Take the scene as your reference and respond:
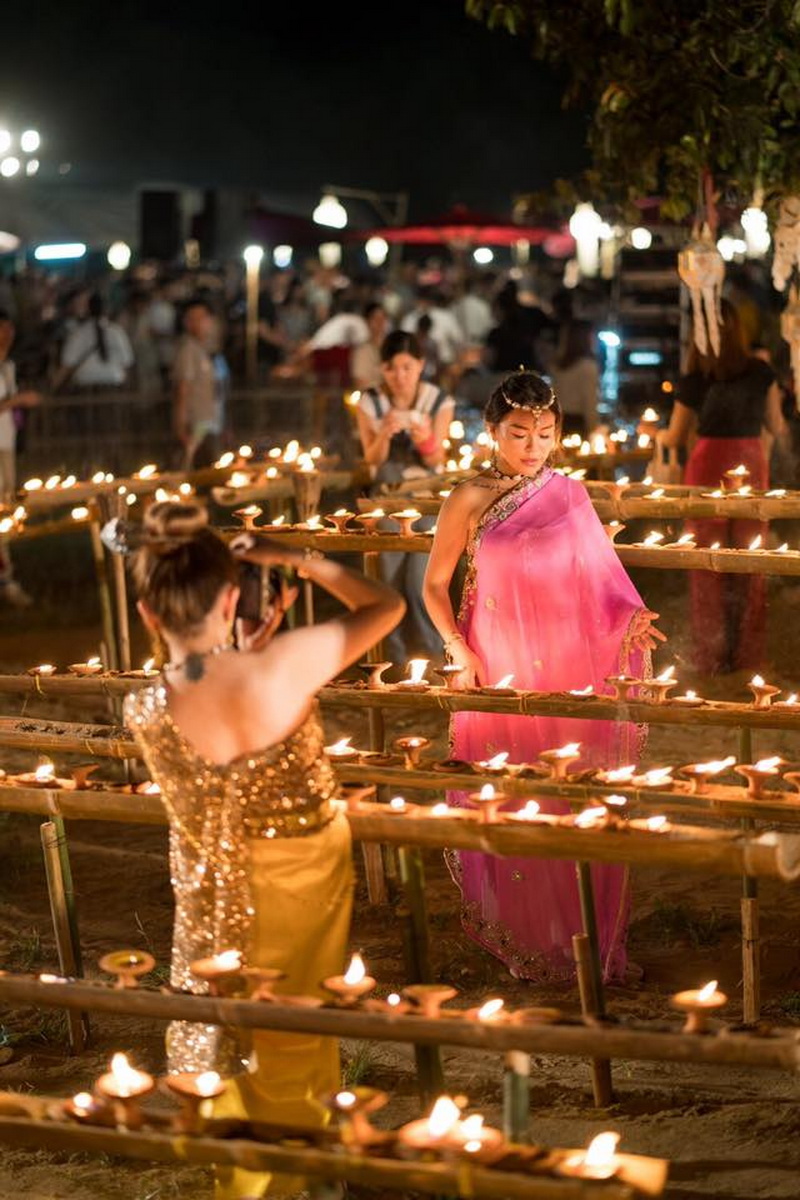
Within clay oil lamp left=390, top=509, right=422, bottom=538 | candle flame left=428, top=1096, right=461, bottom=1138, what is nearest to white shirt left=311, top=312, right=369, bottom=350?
clay oil lamp left=390, top=509, right=422, bottom=538

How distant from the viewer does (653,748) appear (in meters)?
9.11

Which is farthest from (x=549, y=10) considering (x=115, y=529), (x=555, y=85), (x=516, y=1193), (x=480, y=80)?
(x=480, y=80)

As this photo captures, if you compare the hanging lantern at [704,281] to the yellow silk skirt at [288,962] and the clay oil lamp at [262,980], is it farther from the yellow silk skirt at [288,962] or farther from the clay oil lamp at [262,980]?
the clay oil lamp at [262,980]

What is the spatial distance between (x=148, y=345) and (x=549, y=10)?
33.9ft

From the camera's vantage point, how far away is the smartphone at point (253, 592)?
4.35 metres

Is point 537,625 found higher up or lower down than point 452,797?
higher up

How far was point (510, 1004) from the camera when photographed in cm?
593

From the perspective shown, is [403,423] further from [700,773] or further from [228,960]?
[228,960]

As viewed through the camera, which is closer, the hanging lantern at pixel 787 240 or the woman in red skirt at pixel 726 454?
the hanging lantern at pixel 787 240

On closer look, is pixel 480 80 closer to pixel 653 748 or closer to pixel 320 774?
pixel 653 748

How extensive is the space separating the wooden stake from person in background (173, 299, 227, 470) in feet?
34.0

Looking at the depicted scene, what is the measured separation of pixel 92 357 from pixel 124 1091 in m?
14.7

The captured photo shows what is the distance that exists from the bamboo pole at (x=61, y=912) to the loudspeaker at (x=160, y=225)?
75.1 ft

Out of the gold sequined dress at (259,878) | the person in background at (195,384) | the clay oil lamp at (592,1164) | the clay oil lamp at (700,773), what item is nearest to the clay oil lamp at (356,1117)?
the clay oil lamp at (592,1164)
